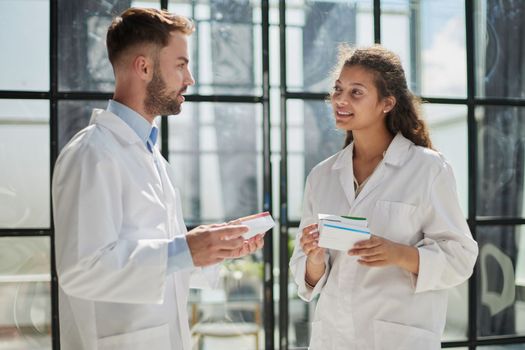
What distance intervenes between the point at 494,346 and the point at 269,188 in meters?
1.43

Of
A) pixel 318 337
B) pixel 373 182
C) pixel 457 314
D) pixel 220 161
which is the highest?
pixel 220 161

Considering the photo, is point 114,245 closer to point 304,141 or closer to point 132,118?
point 132,118

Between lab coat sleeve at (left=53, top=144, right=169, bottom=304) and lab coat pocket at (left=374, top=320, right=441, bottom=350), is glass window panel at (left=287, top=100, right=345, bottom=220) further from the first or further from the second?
lab coat sleeve at (left=53, top=144, right=169, bottom=304)

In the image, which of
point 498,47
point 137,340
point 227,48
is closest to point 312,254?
point 137,340

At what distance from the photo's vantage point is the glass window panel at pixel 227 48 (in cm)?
282

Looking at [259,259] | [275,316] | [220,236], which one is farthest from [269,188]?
[220,236]

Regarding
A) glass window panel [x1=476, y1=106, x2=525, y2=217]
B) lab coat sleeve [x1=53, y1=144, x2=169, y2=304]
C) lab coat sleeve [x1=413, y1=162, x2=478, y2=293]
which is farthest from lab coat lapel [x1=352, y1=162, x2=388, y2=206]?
glass window panel [x1=476, y1=106, x2=525, y2=217]

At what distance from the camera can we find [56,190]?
1.47 meters

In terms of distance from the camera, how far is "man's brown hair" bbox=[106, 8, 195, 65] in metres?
1.70

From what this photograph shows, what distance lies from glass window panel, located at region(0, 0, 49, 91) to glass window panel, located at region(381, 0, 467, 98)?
1598 mm

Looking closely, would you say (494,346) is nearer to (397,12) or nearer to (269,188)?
(269,188)

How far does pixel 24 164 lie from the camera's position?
2.67 meters

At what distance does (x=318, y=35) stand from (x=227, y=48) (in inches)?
17.9

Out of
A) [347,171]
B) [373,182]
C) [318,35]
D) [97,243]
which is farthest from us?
[318,35]
